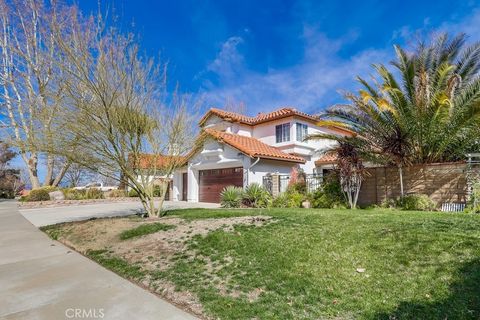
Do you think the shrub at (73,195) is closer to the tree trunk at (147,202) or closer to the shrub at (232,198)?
the shrub at (232,198)

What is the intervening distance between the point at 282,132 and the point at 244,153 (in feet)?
17.5

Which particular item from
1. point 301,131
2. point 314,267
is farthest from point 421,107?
point 301,131

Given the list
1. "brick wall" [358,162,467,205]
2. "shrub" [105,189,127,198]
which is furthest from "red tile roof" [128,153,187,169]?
"shrub" [105,189,127,198]

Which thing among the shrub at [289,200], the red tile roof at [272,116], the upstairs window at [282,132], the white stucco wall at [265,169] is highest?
the red tile roof at [272,116]

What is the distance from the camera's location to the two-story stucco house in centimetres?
1803

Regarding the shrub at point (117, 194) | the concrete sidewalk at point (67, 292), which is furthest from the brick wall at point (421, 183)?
the shrub at point (117, 194)

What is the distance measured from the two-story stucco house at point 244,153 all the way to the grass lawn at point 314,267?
10.3 metres

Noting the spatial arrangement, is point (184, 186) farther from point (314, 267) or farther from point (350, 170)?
point (314, 267)

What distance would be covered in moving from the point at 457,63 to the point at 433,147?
159 inches

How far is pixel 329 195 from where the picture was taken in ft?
44.1

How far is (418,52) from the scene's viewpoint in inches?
508

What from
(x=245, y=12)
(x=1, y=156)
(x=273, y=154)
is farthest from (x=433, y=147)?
(x=1, y=156)

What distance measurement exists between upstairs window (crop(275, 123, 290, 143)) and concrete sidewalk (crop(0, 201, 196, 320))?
1633 centimetres

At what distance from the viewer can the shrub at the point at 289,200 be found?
45.8ft
